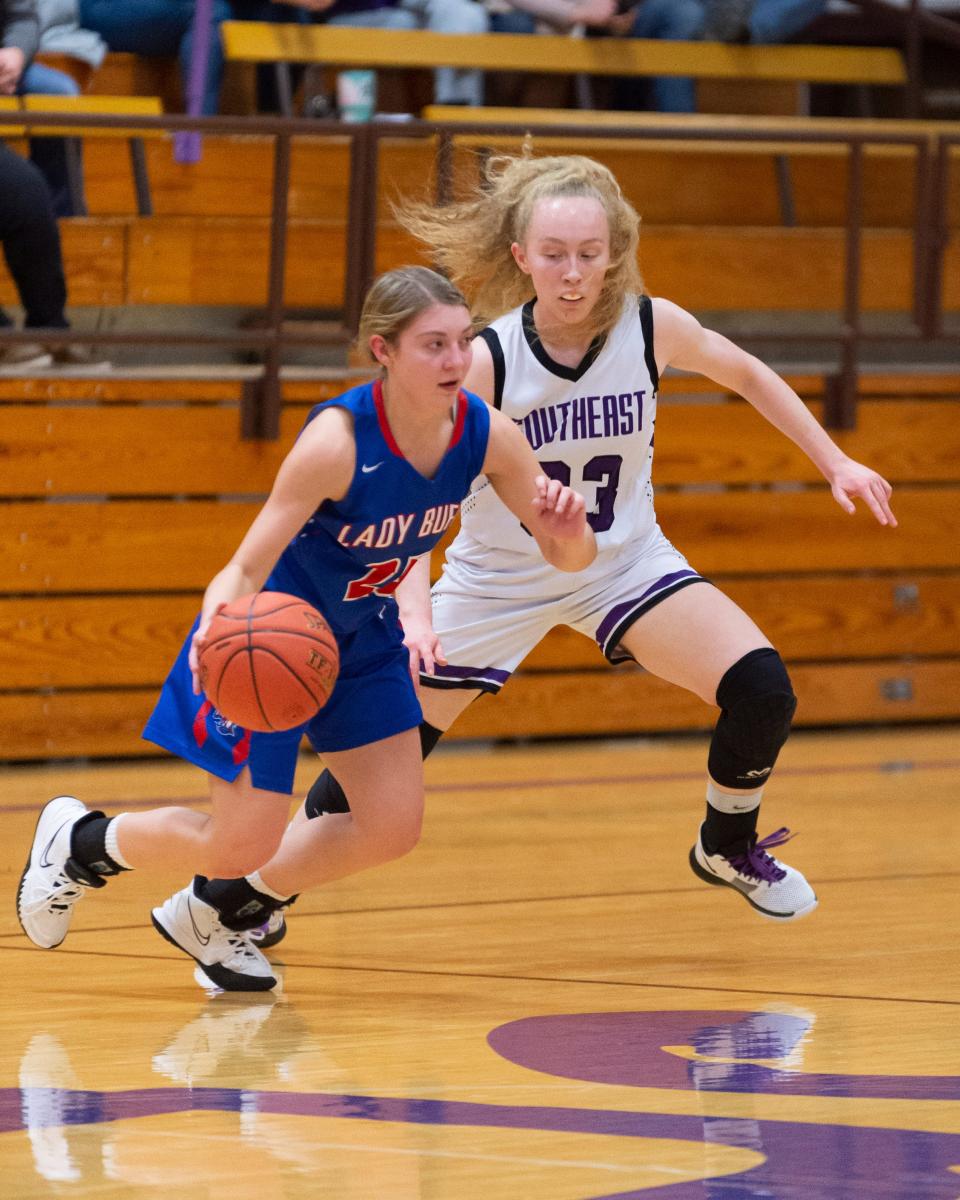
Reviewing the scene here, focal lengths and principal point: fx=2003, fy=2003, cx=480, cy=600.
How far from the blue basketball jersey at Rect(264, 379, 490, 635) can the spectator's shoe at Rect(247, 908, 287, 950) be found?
2.63ft

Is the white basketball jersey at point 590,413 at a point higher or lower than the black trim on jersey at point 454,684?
higher

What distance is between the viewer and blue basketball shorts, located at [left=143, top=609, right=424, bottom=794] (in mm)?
3766

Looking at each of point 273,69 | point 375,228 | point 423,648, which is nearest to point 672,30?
point 273,69

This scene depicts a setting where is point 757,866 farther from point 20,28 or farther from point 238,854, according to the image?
point 20,28

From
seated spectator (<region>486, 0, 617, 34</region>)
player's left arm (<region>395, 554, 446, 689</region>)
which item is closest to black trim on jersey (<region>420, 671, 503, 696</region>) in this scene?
player's left arm (<region>395, 554, 446, 689</region>)

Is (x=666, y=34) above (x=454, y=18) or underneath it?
above

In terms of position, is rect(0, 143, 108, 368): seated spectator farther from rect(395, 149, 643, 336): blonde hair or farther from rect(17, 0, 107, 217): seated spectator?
rect(395, 149, 643, 336): blonde hair

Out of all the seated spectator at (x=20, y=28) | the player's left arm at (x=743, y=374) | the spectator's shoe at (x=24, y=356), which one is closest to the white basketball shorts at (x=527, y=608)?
the player's left arm at (x=743, y=374)

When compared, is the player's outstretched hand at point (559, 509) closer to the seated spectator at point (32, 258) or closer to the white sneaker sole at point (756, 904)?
the white sneaker sole at point (756, 904)

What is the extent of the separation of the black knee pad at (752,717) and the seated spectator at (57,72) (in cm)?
401

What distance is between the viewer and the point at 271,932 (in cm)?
433

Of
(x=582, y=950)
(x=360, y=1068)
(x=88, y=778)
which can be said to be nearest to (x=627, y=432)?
(x=582, y=950)

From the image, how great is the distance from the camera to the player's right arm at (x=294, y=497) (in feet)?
11.7

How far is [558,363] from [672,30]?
513cm
